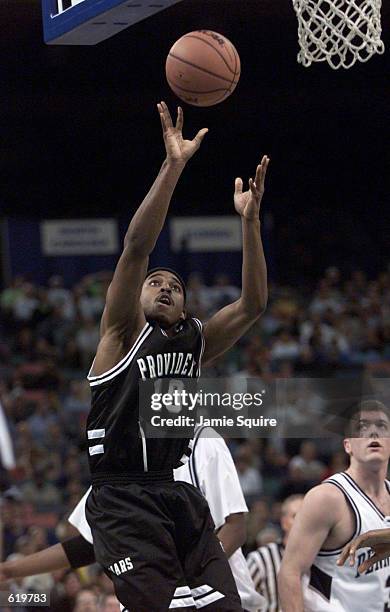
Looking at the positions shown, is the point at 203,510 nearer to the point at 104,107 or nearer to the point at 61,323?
the point at 61,323

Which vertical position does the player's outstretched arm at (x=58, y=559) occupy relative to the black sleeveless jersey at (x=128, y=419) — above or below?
below

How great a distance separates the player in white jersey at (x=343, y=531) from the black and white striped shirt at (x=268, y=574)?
1.48 meters

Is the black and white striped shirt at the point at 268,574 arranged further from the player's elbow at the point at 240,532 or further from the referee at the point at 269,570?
the player's elbow at the point at 240,532

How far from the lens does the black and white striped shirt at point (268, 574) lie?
7.08 meters

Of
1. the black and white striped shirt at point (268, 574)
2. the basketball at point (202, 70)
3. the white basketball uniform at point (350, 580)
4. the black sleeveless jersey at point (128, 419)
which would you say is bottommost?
the black and white striped shirt at point (268, 574)

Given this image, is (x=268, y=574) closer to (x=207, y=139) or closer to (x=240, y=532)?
(x=240, y=532)

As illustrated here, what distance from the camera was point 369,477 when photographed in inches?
222

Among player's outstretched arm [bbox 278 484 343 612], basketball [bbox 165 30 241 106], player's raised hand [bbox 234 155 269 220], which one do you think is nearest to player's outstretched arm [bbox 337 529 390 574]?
player's outstretched arm [bbox 278 484 343 612]

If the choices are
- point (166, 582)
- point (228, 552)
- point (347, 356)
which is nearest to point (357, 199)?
point (347, 356)

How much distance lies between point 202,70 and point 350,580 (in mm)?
2348

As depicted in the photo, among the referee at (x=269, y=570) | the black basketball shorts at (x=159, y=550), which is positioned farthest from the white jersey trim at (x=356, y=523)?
the referee at (x=269, y=570)

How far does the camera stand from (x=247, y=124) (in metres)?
16.6

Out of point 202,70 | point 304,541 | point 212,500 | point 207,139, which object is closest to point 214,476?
point 212,500

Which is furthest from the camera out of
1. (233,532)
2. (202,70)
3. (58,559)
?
(58,559)
